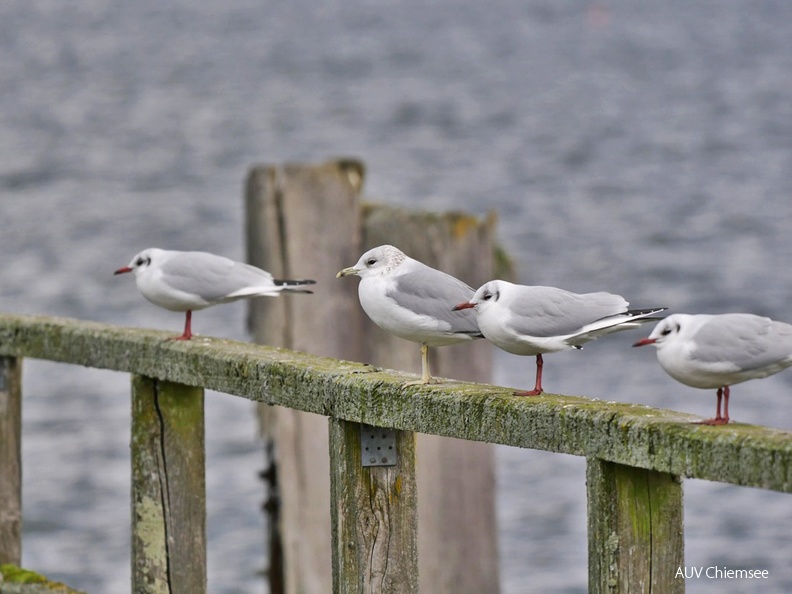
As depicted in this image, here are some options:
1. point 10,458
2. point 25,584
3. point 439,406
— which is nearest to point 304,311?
point 10,458

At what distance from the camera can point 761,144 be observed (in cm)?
→ 2878

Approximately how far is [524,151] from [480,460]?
71.9 feet

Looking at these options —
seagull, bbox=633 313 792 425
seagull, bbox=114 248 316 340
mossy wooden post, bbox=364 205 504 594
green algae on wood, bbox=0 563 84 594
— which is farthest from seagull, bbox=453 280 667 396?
mossy wooden post, bbox=364 205 504 594

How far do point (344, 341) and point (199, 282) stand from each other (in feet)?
8.80

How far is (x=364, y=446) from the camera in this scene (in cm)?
388

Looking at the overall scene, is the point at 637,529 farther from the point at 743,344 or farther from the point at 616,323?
the point at 616,323

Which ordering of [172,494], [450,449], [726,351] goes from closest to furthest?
[726,351] → [172,494] → [450,449]

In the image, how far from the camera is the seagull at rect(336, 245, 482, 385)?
153 inches

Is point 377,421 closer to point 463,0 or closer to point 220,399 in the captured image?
point 220,399

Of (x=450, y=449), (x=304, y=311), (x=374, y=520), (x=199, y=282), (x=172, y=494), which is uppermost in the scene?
(x=304, y=311)

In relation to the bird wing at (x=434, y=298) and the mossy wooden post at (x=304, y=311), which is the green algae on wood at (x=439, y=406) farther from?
the mossy wooden post at (x=304, y=311)

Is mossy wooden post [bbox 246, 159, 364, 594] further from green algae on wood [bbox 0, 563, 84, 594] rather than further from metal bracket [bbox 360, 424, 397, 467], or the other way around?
metal bracket [bbox 360, 424, 397, 467]

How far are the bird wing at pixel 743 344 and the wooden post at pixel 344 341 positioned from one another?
3.89 metres

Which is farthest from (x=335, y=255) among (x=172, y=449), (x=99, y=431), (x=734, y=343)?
(x=99, y=431)
